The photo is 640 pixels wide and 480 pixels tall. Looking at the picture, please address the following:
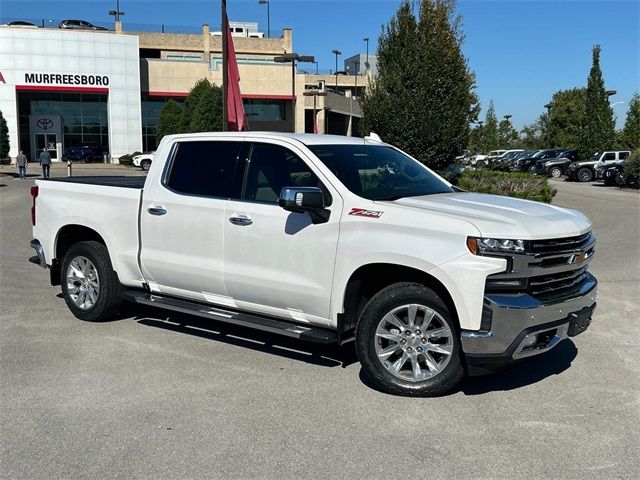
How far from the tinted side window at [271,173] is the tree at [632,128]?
1566 inches

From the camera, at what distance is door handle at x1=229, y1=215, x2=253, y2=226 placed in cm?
549

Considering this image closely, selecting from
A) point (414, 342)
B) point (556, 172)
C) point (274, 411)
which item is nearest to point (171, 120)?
point (556, 172)

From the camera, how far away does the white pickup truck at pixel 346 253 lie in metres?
4.48

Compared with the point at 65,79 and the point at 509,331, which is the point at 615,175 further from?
the point at 65,79

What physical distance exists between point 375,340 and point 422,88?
1292 centimetres

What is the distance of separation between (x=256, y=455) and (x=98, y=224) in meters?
3.60

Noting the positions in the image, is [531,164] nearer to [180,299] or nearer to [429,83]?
[429,83]

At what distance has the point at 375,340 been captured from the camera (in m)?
4.93

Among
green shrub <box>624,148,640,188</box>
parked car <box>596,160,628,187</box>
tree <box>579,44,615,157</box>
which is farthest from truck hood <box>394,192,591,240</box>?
tree <box>579,44,615,157</box>

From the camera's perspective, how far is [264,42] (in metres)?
63.6

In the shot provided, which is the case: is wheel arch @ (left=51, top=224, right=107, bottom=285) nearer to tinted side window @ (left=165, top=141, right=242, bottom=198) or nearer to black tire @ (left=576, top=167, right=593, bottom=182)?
tinted side window @ (left=165, top=141, right=242, bottom=198)

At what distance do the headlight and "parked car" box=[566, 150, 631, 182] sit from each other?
34.9m

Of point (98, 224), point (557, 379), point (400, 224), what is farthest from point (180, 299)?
point (557, 379)

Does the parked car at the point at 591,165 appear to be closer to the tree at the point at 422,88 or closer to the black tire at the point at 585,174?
the black tire at the point at 585,174
